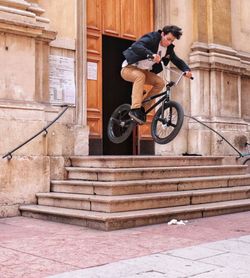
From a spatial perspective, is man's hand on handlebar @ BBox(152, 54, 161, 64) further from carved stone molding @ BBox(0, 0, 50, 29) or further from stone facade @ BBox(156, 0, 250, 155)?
stone facade @ BBox(156, 0, 250, 155)

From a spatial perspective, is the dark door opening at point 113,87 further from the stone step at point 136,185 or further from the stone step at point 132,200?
the stone step at point 132,200

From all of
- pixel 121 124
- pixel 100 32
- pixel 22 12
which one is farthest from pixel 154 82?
pixel 100 32

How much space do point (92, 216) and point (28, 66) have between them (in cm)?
310

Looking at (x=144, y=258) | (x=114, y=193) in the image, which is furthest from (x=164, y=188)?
(x=144, y=258)

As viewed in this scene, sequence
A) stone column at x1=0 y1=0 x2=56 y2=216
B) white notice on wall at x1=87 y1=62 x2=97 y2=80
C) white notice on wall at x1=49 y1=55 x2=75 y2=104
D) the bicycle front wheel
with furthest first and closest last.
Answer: white notice on wall at x1=87 y1=62 x2=97 y2=80
white notice on wall at x1=49 y1=55 x2=75 y2=104
stone column at x1=0 y1=0 x2=56 y2=216
the bicycle front wheel

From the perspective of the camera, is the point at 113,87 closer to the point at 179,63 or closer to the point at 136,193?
the point at 179,63

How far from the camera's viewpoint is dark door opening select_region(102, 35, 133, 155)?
1214 cm

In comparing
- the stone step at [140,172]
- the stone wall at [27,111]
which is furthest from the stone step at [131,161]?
the stone wall at [27,111]

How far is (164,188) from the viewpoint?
339 inches

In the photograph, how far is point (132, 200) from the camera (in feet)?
25.1

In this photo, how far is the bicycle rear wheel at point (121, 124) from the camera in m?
9.03

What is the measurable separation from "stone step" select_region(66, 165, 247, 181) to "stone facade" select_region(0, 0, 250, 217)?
49 centimetres

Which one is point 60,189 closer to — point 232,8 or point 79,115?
point 79,115

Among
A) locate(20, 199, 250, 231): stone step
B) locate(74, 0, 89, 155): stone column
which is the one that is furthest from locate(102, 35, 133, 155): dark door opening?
locate(20, 199, 250, 231): stone step
